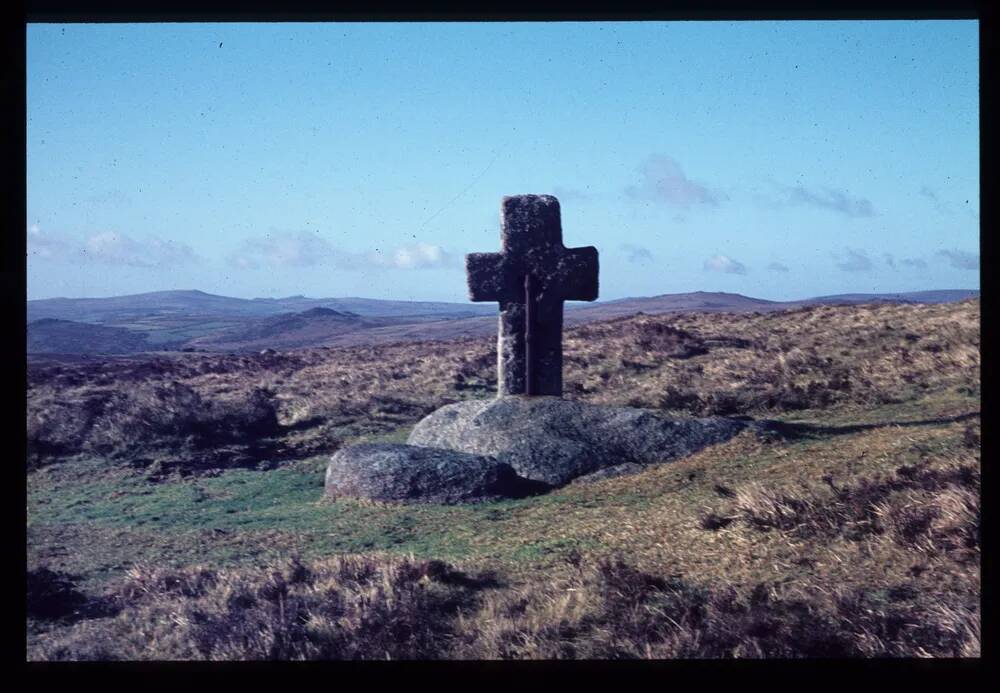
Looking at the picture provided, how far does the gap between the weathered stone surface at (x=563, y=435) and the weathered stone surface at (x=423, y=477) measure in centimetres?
50

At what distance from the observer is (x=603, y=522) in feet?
27.8

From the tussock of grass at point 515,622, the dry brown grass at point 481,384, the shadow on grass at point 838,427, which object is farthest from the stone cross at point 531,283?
the tussock of grass at point 515,622

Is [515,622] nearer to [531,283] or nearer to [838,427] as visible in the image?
[531,283]

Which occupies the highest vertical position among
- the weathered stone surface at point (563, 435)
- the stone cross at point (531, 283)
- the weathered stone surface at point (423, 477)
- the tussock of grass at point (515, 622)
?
the stone cross at point (531, 283)

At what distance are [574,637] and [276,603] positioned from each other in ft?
7.69

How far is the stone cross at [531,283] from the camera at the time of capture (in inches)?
498

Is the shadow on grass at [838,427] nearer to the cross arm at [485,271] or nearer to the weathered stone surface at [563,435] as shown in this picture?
the weathered stone surface at [563,435]

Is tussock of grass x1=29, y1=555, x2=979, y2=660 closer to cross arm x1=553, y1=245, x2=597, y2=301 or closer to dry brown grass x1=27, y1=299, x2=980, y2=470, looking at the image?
cross arm x1=553, y1=245, x2=597, y2=301

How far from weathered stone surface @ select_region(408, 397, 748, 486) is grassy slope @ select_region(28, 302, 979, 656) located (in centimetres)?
49

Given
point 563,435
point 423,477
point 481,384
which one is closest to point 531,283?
point 563,435

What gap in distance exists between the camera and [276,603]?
6203 mm

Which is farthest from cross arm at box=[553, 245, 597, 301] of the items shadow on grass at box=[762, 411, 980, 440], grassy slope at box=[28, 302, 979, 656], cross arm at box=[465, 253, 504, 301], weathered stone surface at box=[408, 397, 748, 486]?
shadow on grass at box=[762, 411, 980, 440]
